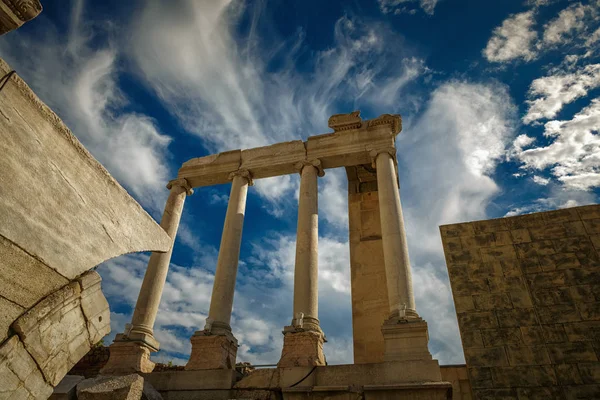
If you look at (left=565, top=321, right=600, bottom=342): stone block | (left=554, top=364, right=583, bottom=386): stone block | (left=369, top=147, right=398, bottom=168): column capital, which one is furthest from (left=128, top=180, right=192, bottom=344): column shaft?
(left=565, top=321, right=600, bottom=342): stone block

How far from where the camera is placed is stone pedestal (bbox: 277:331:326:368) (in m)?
15.6

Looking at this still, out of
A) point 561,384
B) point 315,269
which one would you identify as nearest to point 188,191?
point 315,269

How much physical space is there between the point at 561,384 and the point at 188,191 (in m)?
22.6

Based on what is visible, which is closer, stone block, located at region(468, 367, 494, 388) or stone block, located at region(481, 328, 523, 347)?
stone block, located at region(468, 367, 494, 388)

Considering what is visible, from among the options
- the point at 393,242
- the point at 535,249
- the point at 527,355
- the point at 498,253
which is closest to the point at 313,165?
the point at 393,242

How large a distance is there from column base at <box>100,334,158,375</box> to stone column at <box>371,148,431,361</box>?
11746mm

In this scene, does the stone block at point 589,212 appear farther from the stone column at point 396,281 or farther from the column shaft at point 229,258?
the column shaft at point 229,258

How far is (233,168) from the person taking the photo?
2544cm

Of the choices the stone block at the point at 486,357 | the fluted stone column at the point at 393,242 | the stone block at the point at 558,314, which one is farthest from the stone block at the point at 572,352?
the fluted stone column at the point at 393,242

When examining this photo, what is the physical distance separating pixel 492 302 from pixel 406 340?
387 cm

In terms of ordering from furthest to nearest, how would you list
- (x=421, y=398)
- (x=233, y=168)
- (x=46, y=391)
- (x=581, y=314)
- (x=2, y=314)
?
(x=233, y=168), (x=581, y=314), (x=421, y=398), (x=46, y=391), (x=2, y=314)

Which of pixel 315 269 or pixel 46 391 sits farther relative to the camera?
pixel 315 269

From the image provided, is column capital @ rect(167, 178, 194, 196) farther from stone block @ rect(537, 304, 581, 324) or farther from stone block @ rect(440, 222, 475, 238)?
stone block @ rect(537, 304, 581, 324)

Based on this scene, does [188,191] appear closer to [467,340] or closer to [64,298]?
[467,340]
